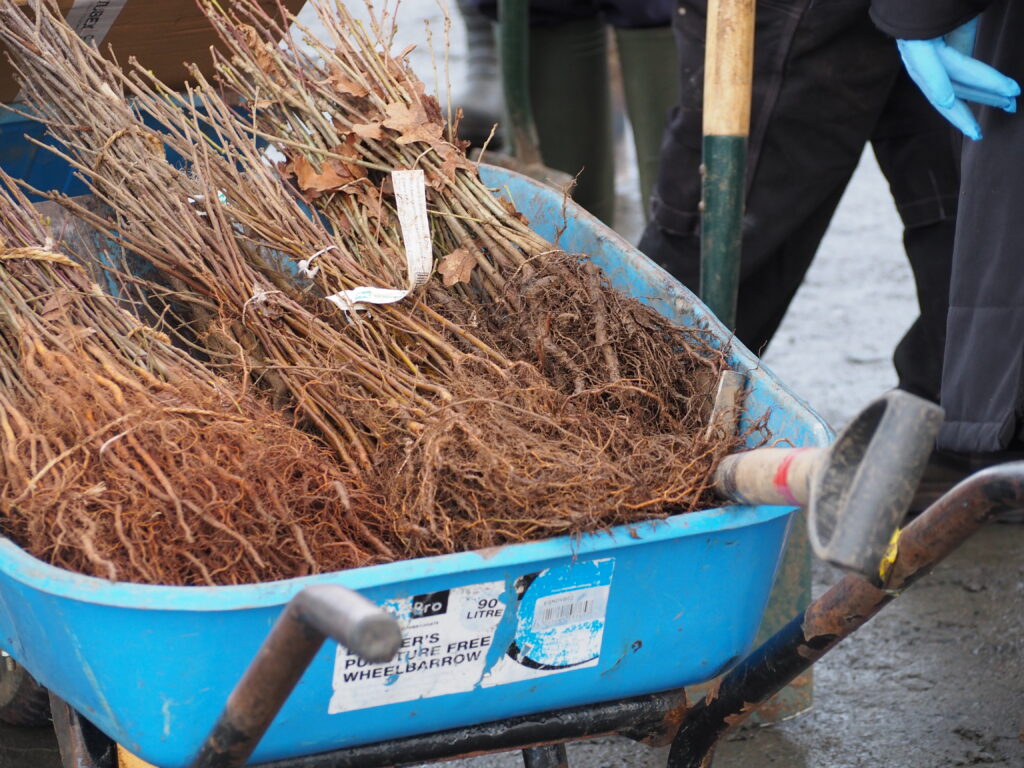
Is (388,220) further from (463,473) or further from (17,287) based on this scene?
(463,473)

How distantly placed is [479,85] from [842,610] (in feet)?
11.9

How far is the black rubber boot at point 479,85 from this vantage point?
4.54 meters

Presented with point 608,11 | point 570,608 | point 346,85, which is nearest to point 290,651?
point 570,608

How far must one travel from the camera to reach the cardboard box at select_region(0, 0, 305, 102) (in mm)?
2193

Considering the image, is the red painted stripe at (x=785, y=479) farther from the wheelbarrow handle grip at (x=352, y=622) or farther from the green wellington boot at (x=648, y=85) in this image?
the green wellington boot at (x=648, y=85)

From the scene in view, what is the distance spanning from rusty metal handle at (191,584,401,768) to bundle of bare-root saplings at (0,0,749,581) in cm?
30

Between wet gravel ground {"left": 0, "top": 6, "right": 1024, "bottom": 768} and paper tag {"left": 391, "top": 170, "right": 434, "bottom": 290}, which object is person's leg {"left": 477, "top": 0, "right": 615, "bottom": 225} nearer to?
wet gravel ground {"left": 0, "top": 6, "right": 1024, "bottom": 768}

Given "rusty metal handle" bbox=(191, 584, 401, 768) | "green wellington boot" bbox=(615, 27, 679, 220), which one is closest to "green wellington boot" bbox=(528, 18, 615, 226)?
"green wellington boot" bbox=(615, 27, 679, 220)

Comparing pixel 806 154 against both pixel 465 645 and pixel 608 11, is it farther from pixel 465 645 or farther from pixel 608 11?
pixel 465 645

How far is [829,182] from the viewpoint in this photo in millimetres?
2535

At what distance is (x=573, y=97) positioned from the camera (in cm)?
394

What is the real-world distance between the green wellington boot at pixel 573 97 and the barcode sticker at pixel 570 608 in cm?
273

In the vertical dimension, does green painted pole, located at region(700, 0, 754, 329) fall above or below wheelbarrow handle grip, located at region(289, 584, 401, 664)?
above

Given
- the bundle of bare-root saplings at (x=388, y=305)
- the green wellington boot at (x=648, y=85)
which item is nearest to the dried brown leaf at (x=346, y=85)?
the bundle of bare-root saplings at (x=388, y=305)
